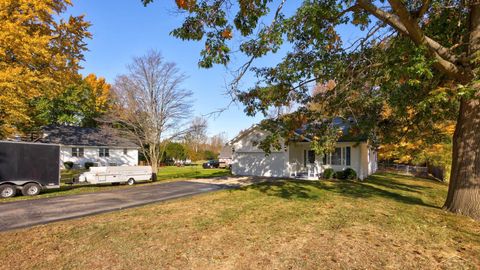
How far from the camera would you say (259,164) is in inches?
979

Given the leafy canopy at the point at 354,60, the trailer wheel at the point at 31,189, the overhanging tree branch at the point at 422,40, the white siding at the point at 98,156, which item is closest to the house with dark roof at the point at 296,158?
the leafy canopy at the point at 354,60

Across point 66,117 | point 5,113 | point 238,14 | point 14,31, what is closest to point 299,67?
point 238,14

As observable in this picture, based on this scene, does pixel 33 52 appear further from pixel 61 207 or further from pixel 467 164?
pixel 467 164

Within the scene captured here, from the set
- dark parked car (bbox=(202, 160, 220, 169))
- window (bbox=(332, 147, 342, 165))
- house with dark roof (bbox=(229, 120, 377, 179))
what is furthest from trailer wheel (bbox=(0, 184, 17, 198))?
dark parked car (bbox=(202, 160, 220, 169))

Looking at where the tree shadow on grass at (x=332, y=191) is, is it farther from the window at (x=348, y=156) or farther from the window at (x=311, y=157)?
the window at (x=311, y=157)

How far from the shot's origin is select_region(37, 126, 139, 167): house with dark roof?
112ft

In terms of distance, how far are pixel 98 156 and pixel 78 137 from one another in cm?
355

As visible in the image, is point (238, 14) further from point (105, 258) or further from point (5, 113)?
point (5, 113)

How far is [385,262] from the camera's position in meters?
5.19

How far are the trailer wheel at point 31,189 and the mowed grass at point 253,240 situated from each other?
7727 mm

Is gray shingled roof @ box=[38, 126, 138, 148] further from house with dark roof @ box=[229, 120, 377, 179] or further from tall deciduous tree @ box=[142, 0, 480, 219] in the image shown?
tall deciduous tree @ box=[142, 0, 480, 219]

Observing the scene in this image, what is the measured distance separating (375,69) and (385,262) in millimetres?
7436

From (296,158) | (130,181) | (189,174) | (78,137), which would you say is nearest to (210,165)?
(189,174)

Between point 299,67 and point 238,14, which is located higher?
point 238,14
